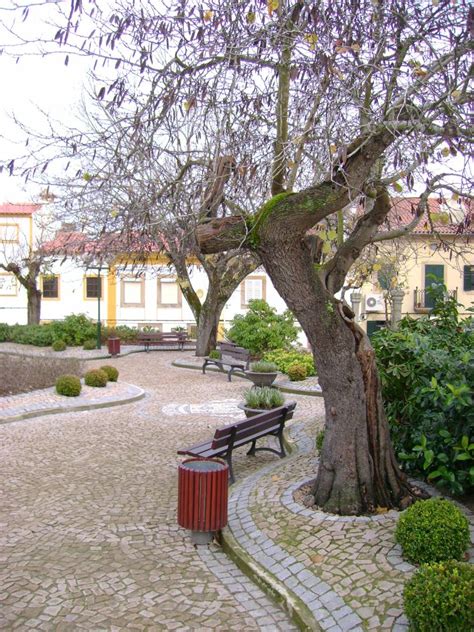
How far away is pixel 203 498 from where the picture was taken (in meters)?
5.26

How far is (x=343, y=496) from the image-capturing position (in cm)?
552

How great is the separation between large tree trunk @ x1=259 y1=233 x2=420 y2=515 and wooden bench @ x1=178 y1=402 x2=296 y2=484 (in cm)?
157

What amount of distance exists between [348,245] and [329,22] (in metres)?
2.38

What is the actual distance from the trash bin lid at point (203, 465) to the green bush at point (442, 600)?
2197mm

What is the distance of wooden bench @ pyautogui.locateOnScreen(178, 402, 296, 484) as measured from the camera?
688 cm

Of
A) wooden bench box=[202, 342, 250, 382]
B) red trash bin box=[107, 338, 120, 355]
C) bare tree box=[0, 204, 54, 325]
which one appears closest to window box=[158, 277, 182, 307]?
bare tree box=[0, 204, 54, 325]

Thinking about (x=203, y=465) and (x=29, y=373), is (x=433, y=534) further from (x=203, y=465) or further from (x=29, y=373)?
(x=29, y=373)

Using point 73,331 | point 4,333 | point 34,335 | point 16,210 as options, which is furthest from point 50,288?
point 73,331

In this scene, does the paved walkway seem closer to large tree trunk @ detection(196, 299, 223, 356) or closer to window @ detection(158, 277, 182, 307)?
large tree trunk @ detection(196, 299, 223, 356)

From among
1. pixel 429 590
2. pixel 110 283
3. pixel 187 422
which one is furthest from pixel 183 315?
pixel 429 590

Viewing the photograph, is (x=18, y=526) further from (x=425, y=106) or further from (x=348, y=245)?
(x=425, y=106)

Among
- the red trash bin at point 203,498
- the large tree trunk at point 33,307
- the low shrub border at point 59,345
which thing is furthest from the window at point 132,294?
the red trash bin at point 203,498

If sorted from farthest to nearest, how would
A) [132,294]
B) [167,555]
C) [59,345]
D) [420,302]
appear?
[132,294], [420,302], [59,345], [167,555]

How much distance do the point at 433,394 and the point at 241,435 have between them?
280 cm
